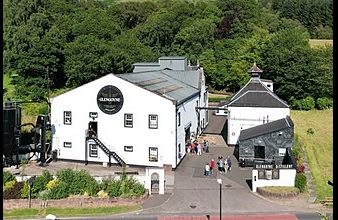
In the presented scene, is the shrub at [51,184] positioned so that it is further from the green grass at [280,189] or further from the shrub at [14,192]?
the green grass at [280,189]

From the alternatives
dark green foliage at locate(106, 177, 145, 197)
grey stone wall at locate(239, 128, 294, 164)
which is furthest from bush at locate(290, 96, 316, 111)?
dark green foliage at locate(106, 177, 145, 197)

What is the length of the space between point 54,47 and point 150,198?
24.3 metres

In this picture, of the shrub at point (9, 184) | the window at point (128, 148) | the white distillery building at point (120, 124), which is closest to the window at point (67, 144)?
the white distillery building at point (120, 124)

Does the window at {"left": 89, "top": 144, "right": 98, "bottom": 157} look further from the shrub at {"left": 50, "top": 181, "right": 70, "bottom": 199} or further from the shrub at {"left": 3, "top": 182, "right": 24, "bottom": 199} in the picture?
the shrub at {"left": 3, "top": 182, "right": 24, "bottom": 199}

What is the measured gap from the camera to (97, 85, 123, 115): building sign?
25609mm

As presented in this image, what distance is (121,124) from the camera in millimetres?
25781

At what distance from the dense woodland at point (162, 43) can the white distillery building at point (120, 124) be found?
447 inches

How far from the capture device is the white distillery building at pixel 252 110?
29.3 m

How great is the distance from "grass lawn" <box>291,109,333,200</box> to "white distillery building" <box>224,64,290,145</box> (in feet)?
6.88

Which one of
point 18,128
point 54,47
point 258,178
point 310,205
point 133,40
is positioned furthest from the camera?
point 133,40

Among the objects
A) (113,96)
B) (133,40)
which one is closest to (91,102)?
(113,96)

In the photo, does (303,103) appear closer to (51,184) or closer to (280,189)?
(280,189)

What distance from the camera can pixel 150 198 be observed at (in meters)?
20.5

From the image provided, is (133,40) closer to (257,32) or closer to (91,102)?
(257,32)
